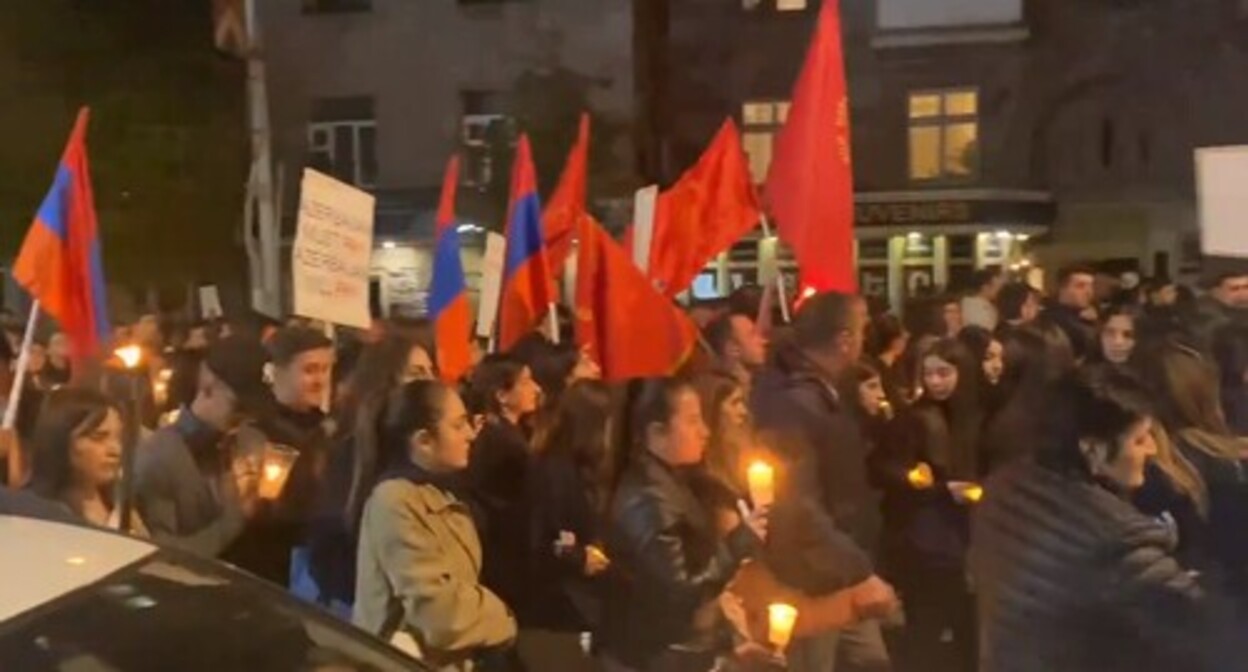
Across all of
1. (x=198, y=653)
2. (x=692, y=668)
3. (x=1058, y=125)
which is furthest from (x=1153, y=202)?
(x=198, y=653)

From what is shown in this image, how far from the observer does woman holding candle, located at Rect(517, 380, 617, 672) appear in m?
6.36

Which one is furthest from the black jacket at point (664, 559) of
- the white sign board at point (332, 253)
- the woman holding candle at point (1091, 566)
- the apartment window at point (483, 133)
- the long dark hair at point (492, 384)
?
the apartment window at point (483, 133)

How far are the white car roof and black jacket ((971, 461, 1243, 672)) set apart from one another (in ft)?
7.35

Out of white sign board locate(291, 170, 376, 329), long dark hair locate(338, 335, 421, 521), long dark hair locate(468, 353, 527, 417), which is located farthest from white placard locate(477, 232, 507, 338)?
long dark hair locate(338, 335, 421, 521)

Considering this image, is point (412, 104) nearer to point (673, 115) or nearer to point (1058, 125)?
A: point (673, 115)

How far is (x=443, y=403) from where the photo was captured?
525cm

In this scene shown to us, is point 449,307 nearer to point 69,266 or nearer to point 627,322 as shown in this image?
point 627,322

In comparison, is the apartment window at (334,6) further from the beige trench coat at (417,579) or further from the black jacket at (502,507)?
the beige trench coat at (417,579)

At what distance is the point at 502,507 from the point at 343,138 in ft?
81.0

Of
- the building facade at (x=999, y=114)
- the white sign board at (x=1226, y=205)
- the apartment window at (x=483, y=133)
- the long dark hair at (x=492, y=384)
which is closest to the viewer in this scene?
the white sign board at (x=1226, y=205)

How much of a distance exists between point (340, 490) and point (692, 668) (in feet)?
3.61

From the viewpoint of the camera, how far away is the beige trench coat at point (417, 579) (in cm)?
503

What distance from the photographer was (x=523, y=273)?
29.3ft

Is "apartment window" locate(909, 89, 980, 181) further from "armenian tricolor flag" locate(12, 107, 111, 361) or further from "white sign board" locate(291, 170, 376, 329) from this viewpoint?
"armenian tricolor flag" locate(12, 107, 111, 361)
